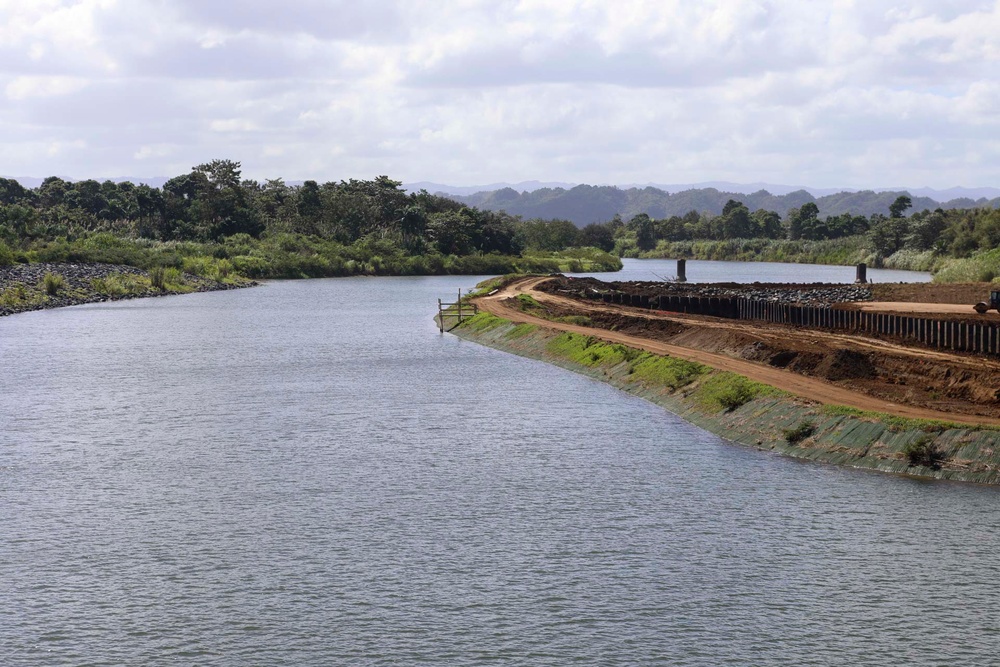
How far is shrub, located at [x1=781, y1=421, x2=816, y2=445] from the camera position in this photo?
1567 inches

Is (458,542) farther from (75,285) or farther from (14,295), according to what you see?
(75,285)

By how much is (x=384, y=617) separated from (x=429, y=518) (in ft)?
24.8

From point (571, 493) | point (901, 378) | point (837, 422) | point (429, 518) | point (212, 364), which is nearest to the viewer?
point (429, 518)

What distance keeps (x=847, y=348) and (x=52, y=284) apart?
87.0 m

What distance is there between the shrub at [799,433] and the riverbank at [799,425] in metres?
0.03

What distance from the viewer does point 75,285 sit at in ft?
412

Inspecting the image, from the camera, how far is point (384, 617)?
23688 mm

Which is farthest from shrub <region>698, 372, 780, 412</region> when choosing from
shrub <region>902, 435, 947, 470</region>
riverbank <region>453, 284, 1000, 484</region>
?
shrub <region>902, 435, 947, 470</region>

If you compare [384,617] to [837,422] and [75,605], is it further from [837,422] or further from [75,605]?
[837,422]

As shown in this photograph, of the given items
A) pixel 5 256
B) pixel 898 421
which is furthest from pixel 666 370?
pixel 5 256

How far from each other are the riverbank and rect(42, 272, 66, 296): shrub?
7367 centimetres

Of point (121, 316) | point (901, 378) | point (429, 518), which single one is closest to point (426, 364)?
point (901, 378)

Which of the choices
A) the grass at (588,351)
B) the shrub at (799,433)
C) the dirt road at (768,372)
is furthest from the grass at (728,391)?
the grass at (588,351)

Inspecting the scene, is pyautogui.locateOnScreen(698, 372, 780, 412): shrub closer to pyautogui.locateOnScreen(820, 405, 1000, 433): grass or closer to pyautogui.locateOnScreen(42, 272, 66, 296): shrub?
pyautogui.locateOnScreen(820, 405, 1000, 433): grass
